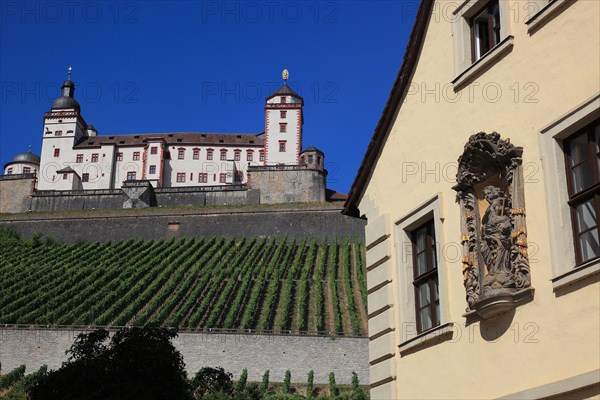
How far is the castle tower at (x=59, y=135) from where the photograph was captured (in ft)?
284

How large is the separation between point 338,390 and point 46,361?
45.4ft

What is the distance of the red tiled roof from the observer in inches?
3492

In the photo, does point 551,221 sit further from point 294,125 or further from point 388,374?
point 294,125

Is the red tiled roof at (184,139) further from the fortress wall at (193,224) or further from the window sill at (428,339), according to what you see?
the window sill at (428,339)

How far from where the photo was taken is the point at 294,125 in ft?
276

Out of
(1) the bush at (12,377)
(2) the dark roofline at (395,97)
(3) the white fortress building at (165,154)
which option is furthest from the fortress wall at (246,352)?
(3) the white fortress building at (165,154)

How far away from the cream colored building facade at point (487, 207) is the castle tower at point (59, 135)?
253 ft

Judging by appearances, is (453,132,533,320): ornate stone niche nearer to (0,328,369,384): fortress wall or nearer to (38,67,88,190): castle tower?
(0,328,369,384): fortress wall

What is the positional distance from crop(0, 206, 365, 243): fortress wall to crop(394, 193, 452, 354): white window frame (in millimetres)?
54090

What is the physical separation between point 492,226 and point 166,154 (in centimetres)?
8043

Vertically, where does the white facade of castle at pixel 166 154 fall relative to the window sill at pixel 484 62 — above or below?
above

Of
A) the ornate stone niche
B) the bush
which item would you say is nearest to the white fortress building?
the bush

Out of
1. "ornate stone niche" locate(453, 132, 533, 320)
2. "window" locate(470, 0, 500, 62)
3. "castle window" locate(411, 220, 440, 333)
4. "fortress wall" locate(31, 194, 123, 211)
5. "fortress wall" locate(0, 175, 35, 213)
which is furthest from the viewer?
"fortress wall" locate(0, 175, 35, 213)

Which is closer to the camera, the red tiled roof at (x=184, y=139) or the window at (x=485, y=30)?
the window at (x=485, y=30)
